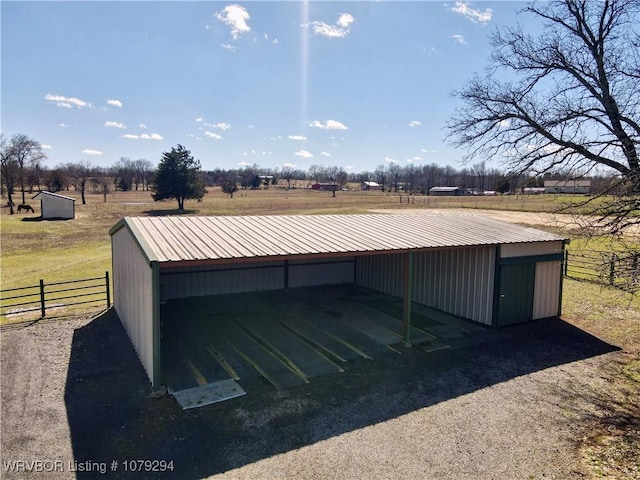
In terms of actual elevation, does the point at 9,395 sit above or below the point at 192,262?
below

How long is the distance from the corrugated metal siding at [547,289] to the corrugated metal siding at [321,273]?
23.9ft

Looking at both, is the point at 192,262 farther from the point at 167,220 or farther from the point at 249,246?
the point at 167,220

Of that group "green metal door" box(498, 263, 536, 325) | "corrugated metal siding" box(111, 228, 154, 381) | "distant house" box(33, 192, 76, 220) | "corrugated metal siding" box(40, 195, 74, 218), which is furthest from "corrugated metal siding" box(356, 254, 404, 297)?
"corrugated metal siding" box(40, 195, 74, 218)

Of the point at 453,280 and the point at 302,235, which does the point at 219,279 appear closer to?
the point at 302,235

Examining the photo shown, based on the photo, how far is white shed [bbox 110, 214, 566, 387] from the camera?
9.51m

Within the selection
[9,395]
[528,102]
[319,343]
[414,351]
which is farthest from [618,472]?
[528,102]

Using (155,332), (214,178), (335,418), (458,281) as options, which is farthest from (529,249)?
(214,178)

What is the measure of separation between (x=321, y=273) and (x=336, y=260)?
821mm

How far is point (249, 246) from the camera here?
1020 centimetres

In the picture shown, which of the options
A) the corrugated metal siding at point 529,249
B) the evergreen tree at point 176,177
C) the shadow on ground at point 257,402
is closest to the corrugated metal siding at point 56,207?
the evergreen tree at point 176,177

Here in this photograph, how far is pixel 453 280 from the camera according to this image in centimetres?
1399

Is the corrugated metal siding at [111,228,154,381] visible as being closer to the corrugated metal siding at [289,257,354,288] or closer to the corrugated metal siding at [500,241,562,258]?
the corrugated metal siding at [289,257,354,288]

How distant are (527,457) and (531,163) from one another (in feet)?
38.8

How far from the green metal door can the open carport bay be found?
917 millimetres
